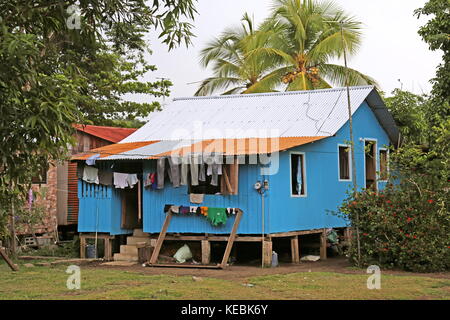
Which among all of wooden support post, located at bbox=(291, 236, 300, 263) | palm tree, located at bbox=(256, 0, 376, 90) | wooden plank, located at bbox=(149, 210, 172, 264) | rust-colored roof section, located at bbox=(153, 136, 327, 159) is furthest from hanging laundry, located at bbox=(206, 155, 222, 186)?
palm tree, located at bbox=(256, 0, 376, 90)

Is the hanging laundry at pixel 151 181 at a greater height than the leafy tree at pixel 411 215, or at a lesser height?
greater

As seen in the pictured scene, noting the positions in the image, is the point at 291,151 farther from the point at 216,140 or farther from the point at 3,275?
the point at 3,275

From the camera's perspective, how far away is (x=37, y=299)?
35.1 ft

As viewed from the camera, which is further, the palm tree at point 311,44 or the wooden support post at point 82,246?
the palm tree at point 311,44

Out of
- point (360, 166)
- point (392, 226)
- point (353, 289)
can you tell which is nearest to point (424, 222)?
point (392, 226)

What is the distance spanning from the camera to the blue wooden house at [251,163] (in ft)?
52.2

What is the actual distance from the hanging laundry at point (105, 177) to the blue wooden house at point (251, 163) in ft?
0.39

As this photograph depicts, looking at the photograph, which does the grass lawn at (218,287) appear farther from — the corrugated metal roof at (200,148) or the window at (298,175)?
the window at (298,175)

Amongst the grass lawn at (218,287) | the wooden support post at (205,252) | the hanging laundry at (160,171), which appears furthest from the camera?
the hanging laundry at (160,171)

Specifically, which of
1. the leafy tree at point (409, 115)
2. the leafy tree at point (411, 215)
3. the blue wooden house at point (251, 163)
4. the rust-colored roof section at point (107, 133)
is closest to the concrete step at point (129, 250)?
the blue wooden house at point (251, 163)

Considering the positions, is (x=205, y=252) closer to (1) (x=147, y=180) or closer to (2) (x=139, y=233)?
(1) (x=147, y=180)

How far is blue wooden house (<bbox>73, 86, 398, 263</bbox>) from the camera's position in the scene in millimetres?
15914

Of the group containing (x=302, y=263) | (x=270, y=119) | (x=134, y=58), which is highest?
(x=134, y=58)

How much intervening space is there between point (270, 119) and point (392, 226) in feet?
18.9
